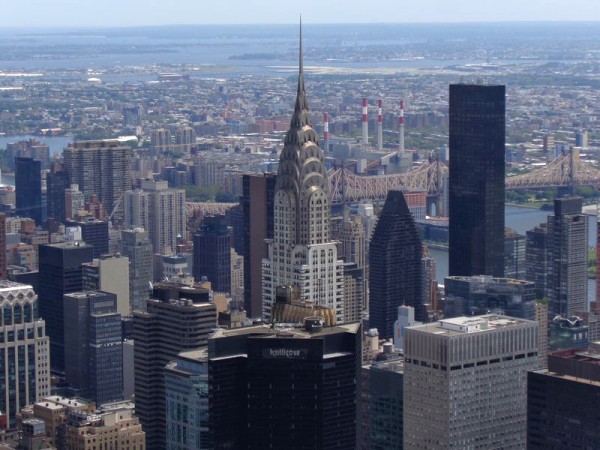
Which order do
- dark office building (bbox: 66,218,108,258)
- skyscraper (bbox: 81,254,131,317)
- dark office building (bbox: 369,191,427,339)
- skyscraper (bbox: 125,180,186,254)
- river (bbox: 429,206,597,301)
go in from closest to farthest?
dark office building (bbox: 369,191,427,339)
skyscraper (bbox: 81,254,131,317)
river (bbox: 429,206,597,301)
dark office building (bbox: 66,218,108,258)
skyscraper (bbox: 125,180,186,254)

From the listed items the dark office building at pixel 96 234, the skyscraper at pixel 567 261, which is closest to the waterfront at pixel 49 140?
the dark office building at pixel 96 234

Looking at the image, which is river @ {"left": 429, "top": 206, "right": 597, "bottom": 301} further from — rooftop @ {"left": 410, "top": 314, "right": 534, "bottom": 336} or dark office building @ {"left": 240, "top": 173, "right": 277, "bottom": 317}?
rooftop @ {"left": 410, "top": 314, "right": 534, "bottom": 336}

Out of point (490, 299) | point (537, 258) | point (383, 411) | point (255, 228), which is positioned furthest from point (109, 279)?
point (383, 411)

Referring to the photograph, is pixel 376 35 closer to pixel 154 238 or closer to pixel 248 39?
pixel 248 39

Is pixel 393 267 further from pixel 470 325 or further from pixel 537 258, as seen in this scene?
pixel 470 325

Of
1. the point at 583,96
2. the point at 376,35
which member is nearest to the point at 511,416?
the point at 583,96

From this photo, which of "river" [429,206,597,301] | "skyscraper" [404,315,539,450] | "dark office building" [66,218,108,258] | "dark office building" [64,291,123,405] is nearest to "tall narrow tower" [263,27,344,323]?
"skyscraper" [404,315,539,450]
